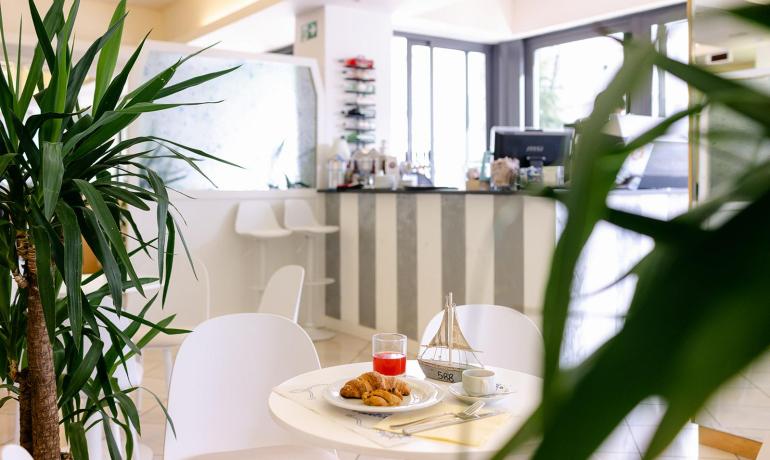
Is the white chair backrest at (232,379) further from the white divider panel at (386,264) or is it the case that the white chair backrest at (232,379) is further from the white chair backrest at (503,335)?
the white divider panel at (386,264)

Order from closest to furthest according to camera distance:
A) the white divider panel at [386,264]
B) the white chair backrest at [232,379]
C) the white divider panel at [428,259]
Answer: the white chair backrest at [232,379], the white divider panel at [428,259], the white divider panel at [386,264]

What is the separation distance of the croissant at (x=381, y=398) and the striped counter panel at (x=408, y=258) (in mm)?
2384

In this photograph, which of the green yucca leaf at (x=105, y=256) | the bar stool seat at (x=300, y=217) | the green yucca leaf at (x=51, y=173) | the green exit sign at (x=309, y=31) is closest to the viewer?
the green yucca leaf at (x=51, y=173)

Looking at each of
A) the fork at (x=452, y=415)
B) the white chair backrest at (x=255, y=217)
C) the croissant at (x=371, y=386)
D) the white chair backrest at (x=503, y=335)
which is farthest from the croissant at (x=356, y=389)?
the white chair backrest at (x=255, y=217)

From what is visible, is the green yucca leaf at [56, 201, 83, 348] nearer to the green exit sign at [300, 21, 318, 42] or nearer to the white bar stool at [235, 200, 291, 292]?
the white bar stool at [235, 200, 291, 292]

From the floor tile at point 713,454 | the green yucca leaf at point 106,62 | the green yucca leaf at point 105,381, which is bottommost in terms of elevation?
the floor tile at point 713,454

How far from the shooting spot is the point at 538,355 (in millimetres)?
133

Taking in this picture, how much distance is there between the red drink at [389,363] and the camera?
6.08 feet

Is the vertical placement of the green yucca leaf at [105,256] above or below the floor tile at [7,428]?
above

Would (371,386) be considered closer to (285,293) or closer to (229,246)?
(285,293)

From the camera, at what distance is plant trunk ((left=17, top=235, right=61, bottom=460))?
4.51 feet

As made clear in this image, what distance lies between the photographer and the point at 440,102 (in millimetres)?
9008

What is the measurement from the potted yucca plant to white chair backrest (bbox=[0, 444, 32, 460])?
0.34 feet

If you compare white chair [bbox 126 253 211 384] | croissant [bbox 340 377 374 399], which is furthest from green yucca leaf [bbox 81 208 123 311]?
white chair [bbox 126 253 211 384]
